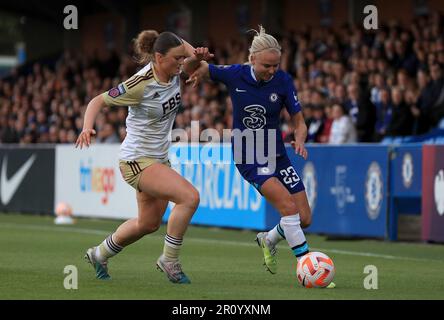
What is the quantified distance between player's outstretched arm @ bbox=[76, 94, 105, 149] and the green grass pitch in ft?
4.04

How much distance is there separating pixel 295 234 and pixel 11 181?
55.5 feet

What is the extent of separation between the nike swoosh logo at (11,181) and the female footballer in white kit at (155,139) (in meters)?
16.0

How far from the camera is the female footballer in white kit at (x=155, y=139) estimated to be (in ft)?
33.0

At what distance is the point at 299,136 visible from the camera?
417 inches

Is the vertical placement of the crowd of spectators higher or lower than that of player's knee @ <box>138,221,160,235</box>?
higher

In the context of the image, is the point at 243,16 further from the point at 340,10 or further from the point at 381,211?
the point at 381,211

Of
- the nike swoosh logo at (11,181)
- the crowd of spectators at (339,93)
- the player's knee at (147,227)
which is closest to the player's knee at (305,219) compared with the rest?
the player's knee at (147,227)

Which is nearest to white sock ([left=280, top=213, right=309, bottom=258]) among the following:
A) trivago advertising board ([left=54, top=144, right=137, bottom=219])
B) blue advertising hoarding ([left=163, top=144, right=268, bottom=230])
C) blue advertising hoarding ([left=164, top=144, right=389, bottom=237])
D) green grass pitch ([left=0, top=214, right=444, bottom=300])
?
green grass pitch ([left=0, top=214, right=444, bottom=300])

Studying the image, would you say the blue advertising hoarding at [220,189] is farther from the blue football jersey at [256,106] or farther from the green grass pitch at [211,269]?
the blue football jersey at [256,106]

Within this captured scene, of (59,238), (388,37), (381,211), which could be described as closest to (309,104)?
(388,37)

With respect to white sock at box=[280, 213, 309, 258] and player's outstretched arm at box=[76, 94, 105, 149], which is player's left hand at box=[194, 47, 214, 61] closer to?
player's outstretched arm at box=[76, 94, 105, 149]

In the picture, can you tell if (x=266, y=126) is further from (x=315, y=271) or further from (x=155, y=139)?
(x=315, y=271)

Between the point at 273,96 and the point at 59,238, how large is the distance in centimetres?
773

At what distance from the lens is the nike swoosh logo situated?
26.1 m
